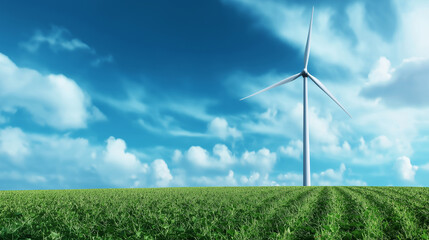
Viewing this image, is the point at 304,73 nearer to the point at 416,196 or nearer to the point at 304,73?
the point at 304,73

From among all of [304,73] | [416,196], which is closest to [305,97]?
[304,73]

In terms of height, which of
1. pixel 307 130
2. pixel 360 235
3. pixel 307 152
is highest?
pixel 307 130

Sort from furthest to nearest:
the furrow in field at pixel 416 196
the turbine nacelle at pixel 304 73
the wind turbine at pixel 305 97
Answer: the turbine nacelle at pixel 304 73 → the wind turbine at pixel 305 97 → the furrow in field at pixel 416 196

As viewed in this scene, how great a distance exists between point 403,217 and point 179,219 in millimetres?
9369

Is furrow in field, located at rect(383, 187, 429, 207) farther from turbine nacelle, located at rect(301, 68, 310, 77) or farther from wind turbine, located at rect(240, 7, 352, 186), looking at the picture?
turbine nacelle, located at rect(301, 68, 310, 77)

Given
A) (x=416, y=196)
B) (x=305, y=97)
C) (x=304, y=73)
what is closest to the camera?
(x=416, y=196)

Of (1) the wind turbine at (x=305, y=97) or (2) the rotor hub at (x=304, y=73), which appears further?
(2) the rotor hub at (x=304, y=73)

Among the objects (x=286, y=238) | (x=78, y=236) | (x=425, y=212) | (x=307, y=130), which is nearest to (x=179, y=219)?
(x=78, y=236)

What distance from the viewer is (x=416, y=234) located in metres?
9.89

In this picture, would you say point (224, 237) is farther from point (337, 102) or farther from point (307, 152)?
point (337, 102)

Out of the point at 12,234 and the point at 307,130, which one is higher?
the point at 307,130

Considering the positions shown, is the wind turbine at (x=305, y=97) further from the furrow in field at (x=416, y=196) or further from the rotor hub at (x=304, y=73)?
the furrow in field at (x=416, y=196)

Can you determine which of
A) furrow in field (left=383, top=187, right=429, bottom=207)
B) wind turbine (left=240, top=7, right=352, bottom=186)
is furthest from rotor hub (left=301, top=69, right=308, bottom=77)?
furrow in field (left=383, top=187, right=429, bottom=207)

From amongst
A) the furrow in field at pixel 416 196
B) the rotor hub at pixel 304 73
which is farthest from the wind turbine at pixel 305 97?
the furrow in field at pixel 416 196
